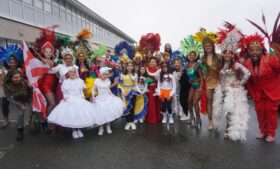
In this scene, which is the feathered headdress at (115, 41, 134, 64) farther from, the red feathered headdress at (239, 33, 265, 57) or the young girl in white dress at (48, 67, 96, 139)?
the red feathered headdress at (239, 33, 265, 57)

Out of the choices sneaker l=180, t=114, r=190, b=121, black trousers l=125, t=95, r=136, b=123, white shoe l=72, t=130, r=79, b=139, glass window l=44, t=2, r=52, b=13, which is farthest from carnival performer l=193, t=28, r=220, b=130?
glass window l=44, t=2, r=52, b=13

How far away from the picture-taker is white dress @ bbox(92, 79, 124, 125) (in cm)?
472

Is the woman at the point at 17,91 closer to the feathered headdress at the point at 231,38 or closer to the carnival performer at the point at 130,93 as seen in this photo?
the carnival performer at the point at 130,93

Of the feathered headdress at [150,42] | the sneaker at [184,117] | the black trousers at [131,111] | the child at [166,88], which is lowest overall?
the sneaker at [184,117]

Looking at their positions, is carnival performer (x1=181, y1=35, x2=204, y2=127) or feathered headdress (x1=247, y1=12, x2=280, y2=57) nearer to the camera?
feathered headdress (x1=247, y1=12, x2=280, y2=57)

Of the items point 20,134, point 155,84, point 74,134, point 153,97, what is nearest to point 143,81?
point 155,84

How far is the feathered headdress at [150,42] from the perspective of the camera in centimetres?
685

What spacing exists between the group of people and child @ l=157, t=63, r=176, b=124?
0.08 feet

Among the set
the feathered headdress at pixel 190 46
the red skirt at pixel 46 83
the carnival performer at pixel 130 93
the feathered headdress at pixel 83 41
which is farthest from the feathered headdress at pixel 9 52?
the feathered headdress at pixel 190 46

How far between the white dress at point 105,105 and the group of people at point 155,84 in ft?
0.07

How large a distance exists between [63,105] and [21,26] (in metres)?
9.80

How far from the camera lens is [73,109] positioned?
4.46 metres

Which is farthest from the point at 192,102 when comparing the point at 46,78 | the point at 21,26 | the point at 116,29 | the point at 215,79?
the point at 116,29

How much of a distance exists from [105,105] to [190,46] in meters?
2.58
